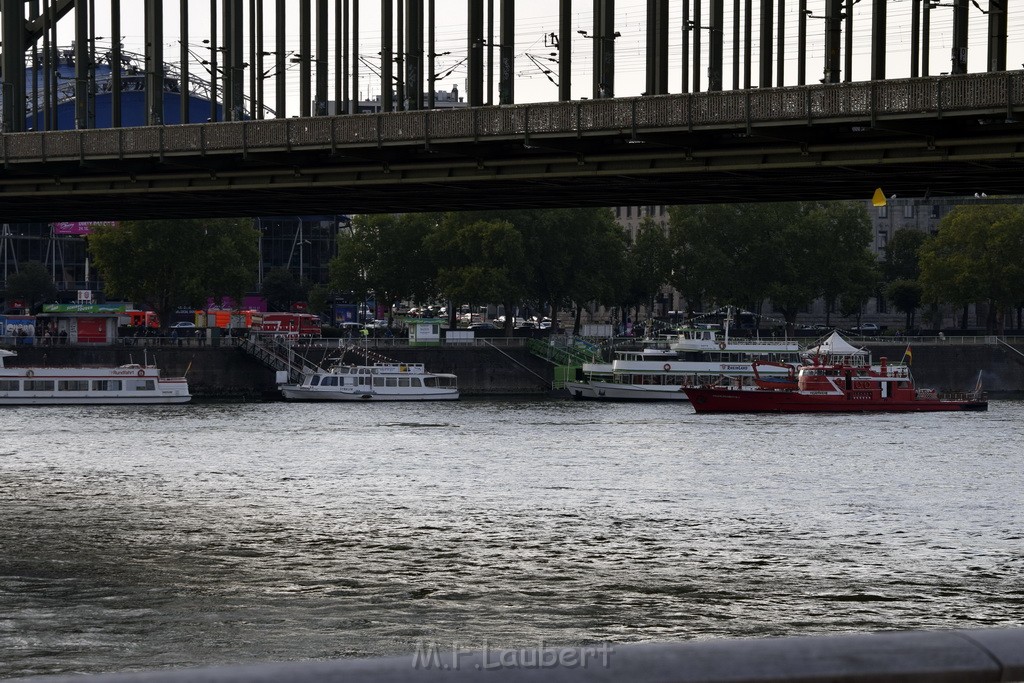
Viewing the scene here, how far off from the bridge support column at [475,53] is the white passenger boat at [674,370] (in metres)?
54.0

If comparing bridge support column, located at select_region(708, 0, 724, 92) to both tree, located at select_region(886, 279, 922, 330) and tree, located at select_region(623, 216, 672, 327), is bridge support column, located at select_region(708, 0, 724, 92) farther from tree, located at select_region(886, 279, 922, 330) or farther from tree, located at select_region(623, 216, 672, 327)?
tree, located at select_region(886, 279, 922, 330)

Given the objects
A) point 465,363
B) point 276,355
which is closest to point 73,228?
point 276,355

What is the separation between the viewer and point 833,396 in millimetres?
94750

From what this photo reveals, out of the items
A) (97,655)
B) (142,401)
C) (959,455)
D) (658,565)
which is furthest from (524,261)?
(97,655)

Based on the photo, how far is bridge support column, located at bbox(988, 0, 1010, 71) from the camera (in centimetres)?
4081

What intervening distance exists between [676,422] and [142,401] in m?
31.8

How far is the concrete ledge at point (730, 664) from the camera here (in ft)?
13.6

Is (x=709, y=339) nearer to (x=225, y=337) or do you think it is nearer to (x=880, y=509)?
(x=225, y=337)

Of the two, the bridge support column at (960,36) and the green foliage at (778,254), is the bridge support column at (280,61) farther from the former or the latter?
the green foliage at (778,254)

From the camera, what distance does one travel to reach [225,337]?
10712cm

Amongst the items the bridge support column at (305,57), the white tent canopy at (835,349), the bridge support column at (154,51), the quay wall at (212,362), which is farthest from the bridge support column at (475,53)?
the white tent canopy at (835,349)

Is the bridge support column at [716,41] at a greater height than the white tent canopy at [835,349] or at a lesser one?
greater

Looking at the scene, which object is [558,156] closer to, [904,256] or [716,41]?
[716,41]

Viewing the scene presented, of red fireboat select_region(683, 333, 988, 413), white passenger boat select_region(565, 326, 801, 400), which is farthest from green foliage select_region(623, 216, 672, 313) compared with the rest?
red fireboat select_region(683, 333, 988, 413)
